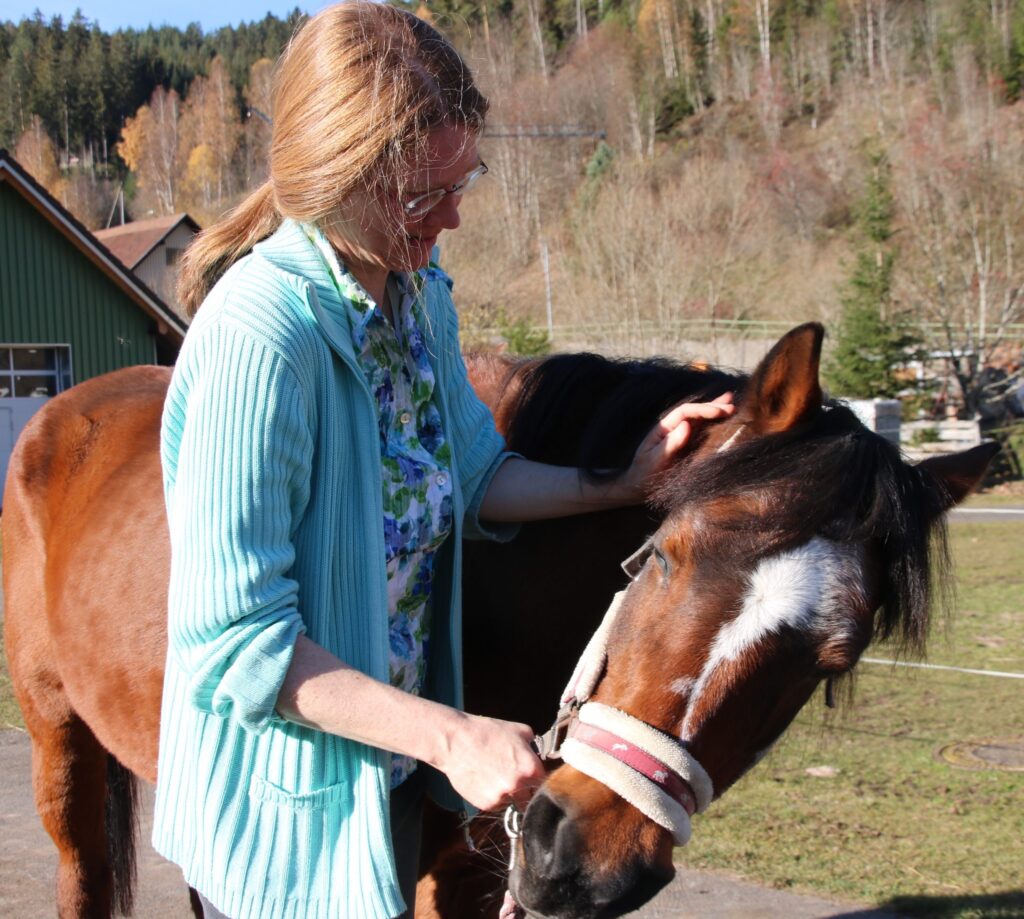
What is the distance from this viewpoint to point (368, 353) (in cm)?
179

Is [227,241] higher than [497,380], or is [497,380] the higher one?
[227,241]

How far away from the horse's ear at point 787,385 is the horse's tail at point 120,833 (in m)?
2.61

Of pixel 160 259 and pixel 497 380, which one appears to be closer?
pixel 497 380

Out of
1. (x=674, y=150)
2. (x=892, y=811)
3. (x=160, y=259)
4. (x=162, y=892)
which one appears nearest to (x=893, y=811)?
(x=892, y=811)

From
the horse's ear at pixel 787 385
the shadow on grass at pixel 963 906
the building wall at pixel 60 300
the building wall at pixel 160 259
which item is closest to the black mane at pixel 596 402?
the horse's ear at pixel 787 385

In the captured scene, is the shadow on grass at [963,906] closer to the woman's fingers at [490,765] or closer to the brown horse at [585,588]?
the brown horse at [585,588]

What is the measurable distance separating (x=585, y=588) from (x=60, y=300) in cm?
2034

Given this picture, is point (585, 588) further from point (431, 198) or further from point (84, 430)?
point (84, 430)

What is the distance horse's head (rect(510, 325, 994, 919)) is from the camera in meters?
1.46

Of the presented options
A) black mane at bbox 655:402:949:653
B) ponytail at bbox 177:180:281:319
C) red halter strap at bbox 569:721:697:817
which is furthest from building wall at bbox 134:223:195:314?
red halter strap at bbox 569:721:697:817

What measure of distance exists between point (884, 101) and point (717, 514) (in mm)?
57600

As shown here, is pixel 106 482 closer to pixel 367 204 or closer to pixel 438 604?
pixel 438 604

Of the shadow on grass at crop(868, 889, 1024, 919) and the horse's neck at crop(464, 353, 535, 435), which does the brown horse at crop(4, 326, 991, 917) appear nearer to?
the horse's neck at crop(464, 353, 535, 435)

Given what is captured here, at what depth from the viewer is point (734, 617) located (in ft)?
5.20
